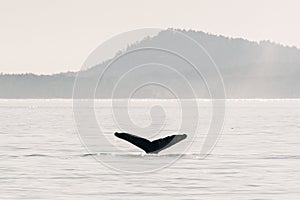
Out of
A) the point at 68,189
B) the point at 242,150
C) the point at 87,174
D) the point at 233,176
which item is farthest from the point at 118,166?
the point at 242,150

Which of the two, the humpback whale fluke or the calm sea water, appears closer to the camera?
the calm sea water

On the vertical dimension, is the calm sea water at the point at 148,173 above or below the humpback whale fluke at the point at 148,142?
below

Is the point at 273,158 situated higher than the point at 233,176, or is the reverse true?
the point at 273,158

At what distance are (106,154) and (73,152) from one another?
6.91 ft

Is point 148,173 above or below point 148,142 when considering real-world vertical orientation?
below

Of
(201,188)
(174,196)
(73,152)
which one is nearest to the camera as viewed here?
(174,196)

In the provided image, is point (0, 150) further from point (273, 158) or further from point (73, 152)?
point (273, 158)

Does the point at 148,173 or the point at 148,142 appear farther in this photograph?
the point at 148,142

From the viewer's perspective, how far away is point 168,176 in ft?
99.3

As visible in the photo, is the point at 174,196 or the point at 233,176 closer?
the point at 174,196

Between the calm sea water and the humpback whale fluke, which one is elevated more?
the humpback whale fluke

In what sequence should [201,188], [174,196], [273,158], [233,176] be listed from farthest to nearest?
[273,158]
[233,176]
[201,188]
[174,196]

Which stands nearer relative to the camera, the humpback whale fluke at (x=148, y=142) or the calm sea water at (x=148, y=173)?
the calm sea water at (x=148, y=173)

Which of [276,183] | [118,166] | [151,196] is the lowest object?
[151,196]
